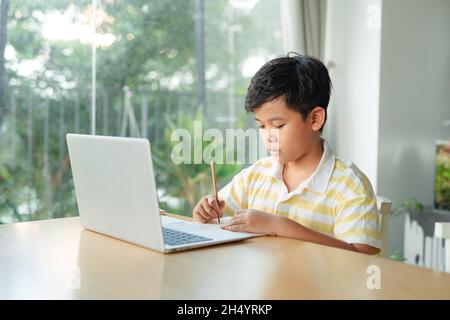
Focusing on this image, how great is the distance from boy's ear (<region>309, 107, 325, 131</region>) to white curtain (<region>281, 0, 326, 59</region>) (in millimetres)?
1813

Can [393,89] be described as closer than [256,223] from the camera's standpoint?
No

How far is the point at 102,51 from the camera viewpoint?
9.68ft

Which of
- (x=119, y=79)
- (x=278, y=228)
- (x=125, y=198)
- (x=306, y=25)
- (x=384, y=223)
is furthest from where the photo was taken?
(x=306, y=25)

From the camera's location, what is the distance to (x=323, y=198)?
148 cm

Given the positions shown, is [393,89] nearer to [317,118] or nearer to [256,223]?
[317,118]

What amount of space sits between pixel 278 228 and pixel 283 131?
283 mm

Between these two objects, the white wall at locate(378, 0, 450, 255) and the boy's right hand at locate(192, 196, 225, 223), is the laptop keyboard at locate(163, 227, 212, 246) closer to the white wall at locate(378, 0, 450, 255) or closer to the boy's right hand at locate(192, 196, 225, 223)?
the boy's right hand at locate(192, 196, 225, 223)

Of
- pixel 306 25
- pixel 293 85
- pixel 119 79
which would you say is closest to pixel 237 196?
pixel 293 85

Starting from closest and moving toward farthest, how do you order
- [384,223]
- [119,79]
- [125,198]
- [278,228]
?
[125,198]
[278,228]
[384,223]
[119,79]

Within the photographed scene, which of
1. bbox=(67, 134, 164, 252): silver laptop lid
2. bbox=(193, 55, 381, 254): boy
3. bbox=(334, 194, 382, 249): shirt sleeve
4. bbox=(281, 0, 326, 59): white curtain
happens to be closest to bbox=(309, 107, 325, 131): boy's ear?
bbox=(193, 55, 381, 254): boy

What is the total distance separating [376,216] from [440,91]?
6.82 ft

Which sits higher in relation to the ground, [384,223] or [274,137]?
[274,137]

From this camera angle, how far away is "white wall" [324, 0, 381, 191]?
3.06 meters
